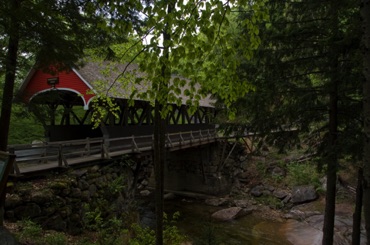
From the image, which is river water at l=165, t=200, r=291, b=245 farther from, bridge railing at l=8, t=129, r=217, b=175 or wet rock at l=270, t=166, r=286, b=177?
wet rock at l=270, t=166, r=286, b=177

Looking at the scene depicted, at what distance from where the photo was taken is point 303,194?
1966 centimetres

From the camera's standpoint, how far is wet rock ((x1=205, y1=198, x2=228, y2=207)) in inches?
825

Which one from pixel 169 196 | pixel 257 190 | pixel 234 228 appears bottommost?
pixel 169 196

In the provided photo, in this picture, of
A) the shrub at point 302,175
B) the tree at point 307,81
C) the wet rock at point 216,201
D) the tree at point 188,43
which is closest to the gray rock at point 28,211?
the tree at point 307,81

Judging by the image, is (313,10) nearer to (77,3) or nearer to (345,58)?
(345,58)

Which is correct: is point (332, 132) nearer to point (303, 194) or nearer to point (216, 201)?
point (303, 194)

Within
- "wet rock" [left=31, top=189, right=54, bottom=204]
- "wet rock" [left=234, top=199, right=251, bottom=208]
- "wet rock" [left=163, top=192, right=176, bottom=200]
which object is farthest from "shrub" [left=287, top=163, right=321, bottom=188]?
"wet rock" [left=31, top=189, right=54, bottom=204]

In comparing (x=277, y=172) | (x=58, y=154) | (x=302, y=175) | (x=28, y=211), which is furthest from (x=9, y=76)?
(x=277, y=172)

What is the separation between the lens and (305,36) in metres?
→ 7.42

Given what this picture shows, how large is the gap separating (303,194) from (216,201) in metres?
5.97

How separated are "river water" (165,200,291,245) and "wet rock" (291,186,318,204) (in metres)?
3.45

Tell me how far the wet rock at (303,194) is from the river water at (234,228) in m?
3.45

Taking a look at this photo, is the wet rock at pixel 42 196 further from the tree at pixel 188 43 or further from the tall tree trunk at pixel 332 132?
the tall tree trunk at pixel 332 132

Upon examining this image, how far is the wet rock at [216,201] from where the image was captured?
20953 millimetres
